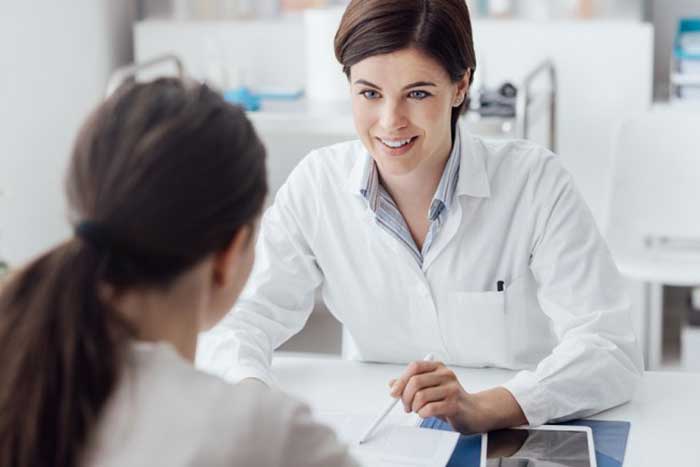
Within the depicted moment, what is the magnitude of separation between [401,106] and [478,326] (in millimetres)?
343

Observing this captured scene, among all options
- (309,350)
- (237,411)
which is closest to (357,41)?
(237,411)

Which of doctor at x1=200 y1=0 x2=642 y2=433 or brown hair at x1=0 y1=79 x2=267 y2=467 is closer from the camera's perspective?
brown hair at x1=0 y1=79 x2=267 y2=467

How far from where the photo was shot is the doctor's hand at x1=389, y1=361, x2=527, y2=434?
1.39m

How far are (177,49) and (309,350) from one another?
111 centimetres

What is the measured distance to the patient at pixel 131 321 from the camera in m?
0.82

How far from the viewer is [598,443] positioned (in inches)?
54.1

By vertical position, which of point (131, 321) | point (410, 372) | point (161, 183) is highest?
point (161, 183)

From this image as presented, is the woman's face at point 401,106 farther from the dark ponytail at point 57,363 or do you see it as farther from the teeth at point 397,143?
the dark ponytail at point 57,363

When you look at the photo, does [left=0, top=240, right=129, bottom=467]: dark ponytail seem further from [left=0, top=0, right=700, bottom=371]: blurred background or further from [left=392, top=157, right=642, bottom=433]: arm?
[left=0, top=0, right=700, bottom=371]: blurred background

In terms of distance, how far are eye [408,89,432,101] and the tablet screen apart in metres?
0.50

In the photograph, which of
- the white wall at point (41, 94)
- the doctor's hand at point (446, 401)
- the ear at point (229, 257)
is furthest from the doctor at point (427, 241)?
the white wall at point (41, 94)

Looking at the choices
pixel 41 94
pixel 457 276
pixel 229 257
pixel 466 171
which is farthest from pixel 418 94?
pixel 41 94

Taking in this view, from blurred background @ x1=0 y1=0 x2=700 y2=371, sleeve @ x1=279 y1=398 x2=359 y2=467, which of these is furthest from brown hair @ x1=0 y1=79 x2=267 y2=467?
blurred background @ x1=0 y1=0 x2=700 y2=371

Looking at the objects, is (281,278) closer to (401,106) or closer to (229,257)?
(401,106)
